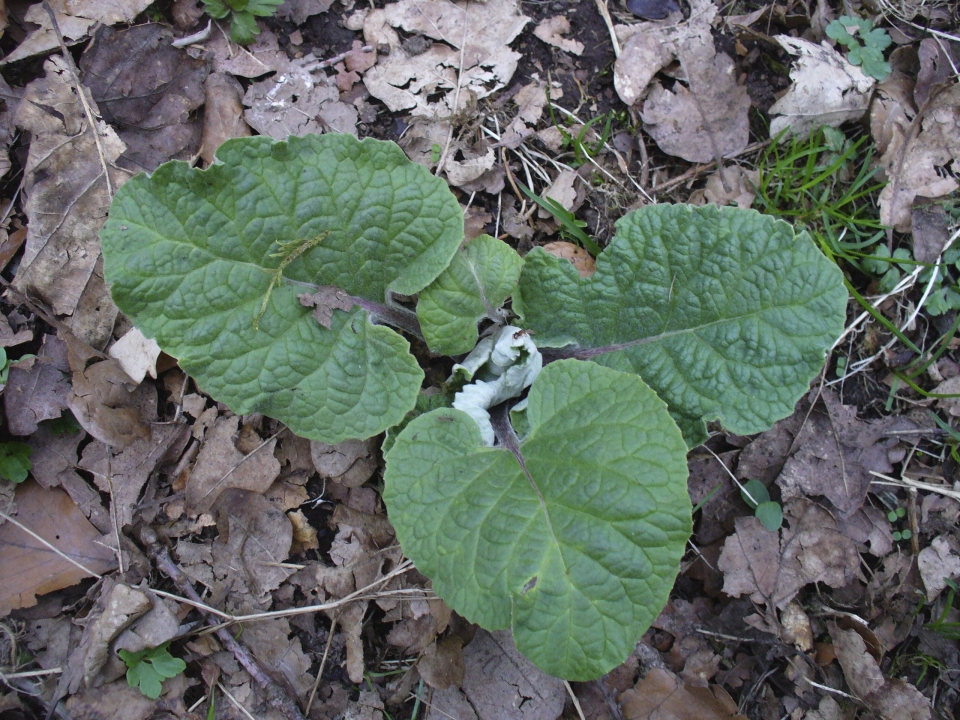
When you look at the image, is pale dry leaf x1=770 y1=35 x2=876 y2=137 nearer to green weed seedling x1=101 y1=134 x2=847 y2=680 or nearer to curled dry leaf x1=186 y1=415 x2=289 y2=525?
green weed seedling x1=101 y1=134 x2=847 y2=680

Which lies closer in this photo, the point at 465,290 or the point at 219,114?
the point at 465,290

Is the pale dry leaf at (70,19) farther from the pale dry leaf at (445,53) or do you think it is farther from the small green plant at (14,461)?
the small green plant at (14,461)

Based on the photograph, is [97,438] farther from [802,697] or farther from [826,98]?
[826,98]

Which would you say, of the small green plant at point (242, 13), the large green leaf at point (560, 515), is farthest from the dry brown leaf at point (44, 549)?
the small green plant at point (242, 13)

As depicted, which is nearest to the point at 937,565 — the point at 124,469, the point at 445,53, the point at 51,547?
the point at 445,53

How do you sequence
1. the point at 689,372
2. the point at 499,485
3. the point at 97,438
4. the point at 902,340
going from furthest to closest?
the point at 902,340 → the point at 97,438 → the point at 689,372 → the point at 499,485

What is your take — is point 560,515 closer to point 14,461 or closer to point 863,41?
point 14,461

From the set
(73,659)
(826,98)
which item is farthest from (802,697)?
(73,659)
